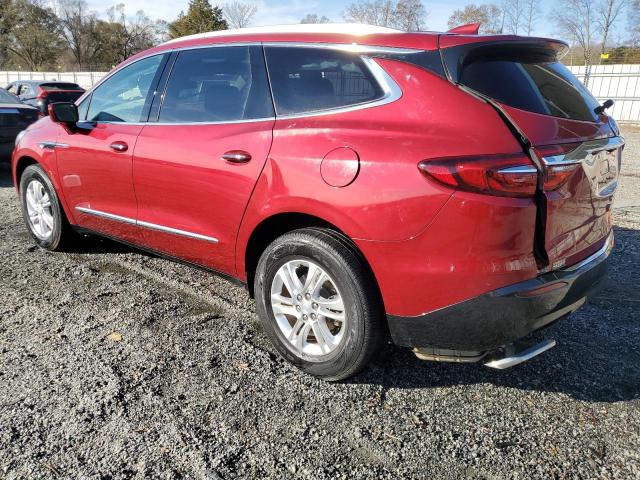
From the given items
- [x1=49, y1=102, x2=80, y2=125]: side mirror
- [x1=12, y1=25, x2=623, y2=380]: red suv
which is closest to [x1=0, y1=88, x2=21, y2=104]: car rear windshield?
[x1=49, y1=102, x2=80, y2=125]: side mirror

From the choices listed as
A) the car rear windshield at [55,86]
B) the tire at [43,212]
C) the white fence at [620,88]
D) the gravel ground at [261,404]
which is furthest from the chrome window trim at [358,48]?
the white fence at [620,88]

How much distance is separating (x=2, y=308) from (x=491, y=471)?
332 centimetres

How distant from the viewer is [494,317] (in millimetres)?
2287

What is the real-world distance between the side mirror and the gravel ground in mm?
1412

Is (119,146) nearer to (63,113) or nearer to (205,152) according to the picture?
(63,113)

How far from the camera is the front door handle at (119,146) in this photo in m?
3.73

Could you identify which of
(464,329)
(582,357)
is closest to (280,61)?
(464,329)

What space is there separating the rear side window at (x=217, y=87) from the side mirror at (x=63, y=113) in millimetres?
1036

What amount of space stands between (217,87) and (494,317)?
7.20ft

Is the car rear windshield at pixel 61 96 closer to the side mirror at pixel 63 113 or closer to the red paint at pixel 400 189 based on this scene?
the side mirror at pixel 63 113

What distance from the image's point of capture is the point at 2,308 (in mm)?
3664

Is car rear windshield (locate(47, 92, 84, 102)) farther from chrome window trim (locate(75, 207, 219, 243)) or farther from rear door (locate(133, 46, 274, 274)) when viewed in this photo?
rear door (locate(133, 46, 274, 274))

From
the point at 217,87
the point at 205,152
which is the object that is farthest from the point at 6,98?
the point at 205,152

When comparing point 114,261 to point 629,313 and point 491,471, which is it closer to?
point 491,471
